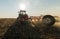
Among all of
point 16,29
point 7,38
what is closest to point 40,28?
point 16,29

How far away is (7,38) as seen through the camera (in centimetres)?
1229

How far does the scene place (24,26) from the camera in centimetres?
1331

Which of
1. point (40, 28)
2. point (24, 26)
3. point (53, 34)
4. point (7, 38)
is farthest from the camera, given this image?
point (40, 28)

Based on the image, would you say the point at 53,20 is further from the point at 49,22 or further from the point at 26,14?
the point at 26,14

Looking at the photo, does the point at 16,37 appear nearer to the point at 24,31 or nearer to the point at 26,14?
the point at 24,31

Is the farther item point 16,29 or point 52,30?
point 52,30

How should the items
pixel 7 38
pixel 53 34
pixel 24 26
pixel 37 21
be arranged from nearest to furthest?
pixel 7 38 < pixel 24 26 < pixel 53 34 < pixel 37 21

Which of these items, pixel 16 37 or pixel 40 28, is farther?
pixel 40 28

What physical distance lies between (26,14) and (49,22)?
8.18 ft

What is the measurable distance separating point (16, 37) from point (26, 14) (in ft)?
13.3

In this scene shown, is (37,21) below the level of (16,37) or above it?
above

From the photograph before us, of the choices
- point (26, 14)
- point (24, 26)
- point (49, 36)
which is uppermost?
point (26, 14)

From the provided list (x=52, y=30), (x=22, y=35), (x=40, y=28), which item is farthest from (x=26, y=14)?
(x=22, y=35)

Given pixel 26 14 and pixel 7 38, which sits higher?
pixel 26 14
